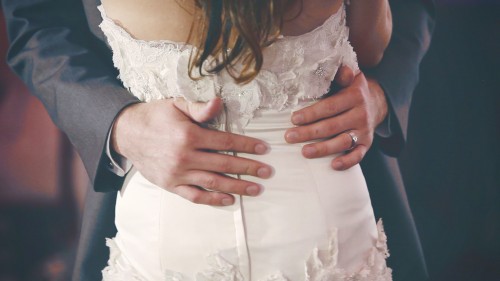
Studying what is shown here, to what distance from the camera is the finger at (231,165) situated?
2.37 feet

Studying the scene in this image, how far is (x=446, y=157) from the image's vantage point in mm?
1856

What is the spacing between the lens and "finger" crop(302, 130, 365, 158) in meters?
0.75

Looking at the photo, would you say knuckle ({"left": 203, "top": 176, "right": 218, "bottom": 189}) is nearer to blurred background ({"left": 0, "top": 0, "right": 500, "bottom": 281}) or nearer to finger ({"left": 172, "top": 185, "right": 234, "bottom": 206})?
finger ({"left": 172, "top": 185, "right": 234, "bottom": 206})

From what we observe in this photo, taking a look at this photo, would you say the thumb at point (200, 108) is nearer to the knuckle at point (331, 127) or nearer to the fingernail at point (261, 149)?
the fingernail at point (261, 149)

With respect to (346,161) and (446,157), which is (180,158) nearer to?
(346,161)

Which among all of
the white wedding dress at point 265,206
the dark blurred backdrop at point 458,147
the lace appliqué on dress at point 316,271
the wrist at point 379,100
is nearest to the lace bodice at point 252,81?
the white wedding dress at point 265,206

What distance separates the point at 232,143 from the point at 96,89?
→ 0.36 meters

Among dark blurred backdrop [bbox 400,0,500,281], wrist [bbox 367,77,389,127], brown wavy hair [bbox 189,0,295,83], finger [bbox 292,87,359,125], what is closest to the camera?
brown wavy hair [bbox 189,0,295,83]

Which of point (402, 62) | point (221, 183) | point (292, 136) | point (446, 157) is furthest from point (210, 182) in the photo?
point (446, 157)

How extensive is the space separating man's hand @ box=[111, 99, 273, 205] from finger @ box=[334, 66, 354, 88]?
0.72 ft

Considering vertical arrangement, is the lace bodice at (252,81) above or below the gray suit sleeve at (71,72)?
above

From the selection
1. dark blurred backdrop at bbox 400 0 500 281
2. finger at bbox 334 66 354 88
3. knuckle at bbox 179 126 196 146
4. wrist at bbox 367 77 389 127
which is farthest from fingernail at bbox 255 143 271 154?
dark blurred backdrop at bbox 400 0 500 281

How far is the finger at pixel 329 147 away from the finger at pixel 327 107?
0.14ft

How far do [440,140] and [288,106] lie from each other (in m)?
1.28
